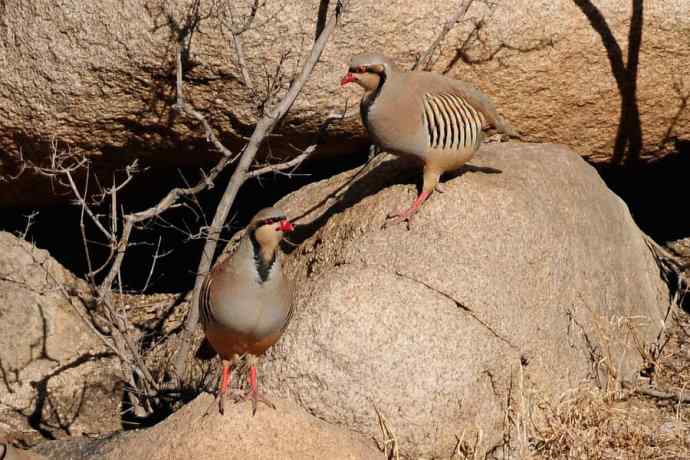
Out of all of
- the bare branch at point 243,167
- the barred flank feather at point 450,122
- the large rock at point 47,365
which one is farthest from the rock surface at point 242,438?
the large rock at point 47,365

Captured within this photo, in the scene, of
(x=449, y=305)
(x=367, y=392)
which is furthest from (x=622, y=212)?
(x=367, y=392)

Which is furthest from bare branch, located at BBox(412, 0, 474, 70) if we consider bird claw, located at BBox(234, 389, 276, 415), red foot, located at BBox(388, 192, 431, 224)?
bird claw, located at BBox(234, 389, 276, 415)

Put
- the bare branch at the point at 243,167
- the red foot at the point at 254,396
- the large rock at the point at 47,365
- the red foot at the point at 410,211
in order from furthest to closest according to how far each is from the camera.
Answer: the large rock at the point at 47,365
the bare branch at the point at 243,167
the red foot at the point at 410,211
the red foot at the point at 254,396

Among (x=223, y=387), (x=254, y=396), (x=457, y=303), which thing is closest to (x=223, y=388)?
(x=223, y=387)

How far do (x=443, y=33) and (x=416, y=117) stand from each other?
124 centimetres

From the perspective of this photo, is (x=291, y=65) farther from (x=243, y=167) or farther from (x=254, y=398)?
(x=254, y=398)

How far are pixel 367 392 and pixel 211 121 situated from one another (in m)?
2.34

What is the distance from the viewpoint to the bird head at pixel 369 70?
5477 mm

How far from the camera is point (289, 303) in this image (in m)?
4.83

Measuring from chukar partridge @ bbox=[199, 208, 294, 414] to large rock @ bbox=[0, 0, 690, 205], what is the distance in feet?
6.76

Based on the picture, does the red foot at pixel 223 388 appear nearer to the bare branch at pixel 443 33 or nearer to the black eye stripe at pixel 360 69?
the black eye stripe at pixel 360 69

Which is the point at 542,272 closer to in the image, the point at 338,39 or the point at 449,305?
the point at 449,305

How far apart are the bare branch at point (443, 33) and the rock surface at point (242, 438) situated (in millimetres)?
2478

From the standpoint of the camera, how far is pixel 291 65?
21.7 ft
